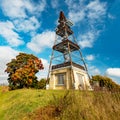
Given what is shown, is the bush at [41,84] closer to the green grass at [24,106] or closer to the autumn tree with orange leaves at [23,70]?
the autumn tree with orange leaves at [23,70]

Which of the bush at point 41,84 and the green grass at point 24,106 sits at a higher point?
the bush at point 41,84

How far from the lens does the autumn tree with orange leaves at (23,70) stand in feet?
81.5

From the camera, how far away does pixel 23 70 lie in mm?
25047

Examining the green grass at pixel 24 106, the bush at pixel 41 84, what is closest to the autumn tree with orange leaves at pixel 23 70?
the bush at pixel 41 84

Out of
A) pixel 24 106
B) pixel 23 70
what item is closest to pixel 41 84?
pixel 23 70

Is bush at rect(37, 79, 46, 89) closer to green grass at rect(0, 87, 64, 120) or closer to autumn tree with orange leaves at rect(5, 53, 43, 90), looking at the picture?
autumn tree with orange leaves at rect(5, 53, 43, 90)

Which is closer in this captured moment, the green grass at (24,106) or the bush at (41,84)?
the green grass at (24,106)

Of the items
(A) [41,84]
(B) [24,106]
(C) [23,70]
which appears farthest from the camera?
(A) [41,84]

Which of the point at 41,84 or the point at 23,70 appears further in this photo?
the point at 41,84

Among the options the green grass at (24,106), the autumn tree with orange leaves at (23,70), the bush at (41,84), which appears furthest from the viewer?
the bush at (41,84)

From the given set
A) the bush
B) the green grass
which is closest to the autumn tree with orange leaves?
the bush

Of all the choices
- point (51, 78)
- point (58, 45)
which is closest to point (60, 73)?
point (51, 78)

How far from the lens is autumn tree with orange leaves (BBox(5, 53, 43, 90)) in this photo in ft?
81.5

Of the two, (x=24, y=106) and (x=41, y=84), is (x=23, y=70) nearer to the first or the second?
(x=41, y=84)
